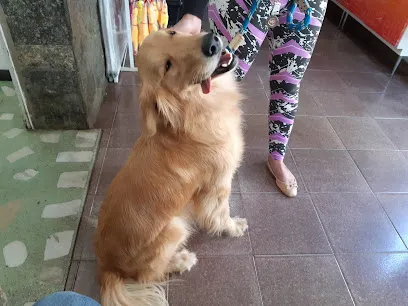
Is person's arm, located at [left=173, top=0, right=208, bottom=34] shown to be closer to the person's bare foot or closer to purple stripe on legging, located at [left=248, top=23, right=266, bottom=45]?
purple stripe on legging, located at [left=248, top=23, right=266, bottom=45]

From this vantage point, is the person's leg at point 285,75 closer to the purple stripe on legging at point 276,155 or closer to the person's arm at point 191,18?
the purple stripe on legging at point 276,155

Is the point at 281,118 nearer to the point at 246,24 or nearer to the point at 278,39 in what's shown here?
the point at 278,39

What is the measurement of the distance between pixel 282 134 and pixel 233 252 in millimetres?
786

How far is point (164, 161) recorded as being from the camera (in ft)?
4.40

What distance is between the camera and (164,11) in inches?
116

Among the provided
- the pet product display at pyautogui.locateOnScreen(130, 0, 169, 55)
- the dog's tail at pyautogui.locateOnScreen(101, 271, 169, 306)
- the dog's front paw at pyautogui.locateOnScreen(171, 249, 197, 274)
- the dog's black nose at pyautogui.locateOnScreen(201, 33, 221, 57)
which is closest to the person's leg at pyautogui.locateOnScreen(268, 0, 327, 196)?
the dog's black nose at pyautogui.locateOnScreen(201, 33, 221, 57)

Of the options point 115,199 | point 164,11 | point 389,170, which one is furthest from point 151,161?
point 164,11

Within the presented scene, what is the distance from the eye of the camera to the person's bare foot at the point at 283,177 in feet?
6.59

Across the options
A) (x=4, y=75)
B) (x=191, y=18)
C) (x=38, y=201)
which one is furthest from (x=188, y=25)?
(x=4, y=75)

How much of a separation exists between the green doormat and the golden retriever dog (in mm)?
470

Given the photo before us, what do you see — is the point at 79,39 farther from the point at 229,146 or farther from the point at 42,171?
the point at 229,146

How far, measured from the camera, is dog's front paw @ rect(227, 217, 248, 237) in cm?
175

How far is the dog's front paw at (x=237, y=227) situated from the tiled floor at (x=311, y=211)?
0.12 feet

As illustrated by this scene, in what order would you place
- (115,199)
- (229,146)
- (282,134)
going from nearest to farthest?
1. (115,199)
2. (229,146)
3. (282,134)
